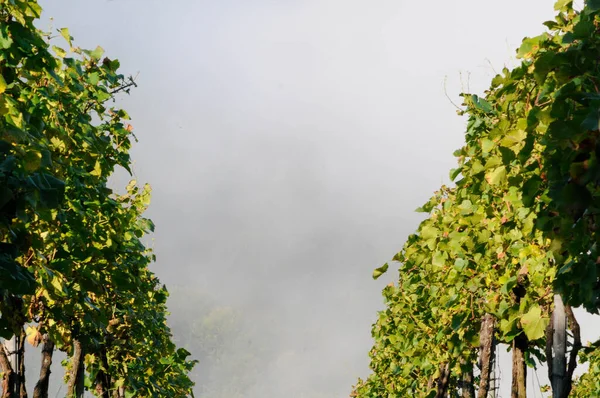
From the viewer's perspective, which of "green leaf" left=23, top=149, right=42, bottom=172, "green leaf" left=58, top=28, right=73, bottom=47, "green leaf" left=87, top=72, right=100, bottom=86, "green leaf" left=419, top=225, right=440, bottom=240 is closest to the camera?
"green leaf" left=23, top=149, right=42, bottom=172

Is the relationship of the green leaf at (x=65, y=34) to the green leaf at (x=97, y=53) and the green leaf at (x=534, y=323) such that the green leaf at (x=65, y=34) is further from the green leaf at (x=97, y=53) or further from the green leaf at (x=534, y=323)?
the green leaf at (x=534, y=323)

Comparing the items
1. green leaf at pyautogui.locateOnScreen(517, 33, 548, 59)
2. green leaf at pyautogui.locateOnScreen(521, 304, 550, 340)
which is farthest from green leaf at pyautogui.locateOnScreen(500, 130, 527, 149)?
green leaf at pyautogui.locateOnScreen(521, 304, 550, 340)

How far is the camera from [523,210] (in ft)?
23.1

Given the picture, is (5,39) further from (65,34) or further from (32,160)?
(65,34)

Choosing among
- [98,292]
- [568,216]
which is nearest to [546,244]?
[568,216]

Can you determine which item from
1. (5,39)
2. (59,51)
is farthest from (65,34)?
(5,39)

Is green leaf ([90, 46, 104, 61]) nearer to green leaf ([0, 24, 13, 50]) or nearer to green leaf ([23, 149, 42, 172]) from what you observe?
green leaf ([0, 24, 13, 50])

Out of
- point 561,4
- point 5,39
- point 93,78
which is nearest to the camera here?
point 561,4

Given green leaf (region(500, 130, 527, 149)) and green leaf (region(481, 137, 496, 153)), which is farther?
green leaf (region(481, 137, 496, 153))

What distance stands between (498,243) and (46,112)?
580 centimetres

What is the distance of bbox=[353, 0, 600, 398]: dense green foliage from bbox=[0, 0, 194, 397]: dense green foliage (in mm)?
3433

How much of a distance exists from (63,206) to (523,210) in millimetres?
5210

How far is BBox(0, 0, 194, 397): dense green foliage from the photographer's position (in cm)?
505

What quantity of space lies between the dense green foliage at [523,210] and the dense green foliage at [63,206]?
11.3 feet
